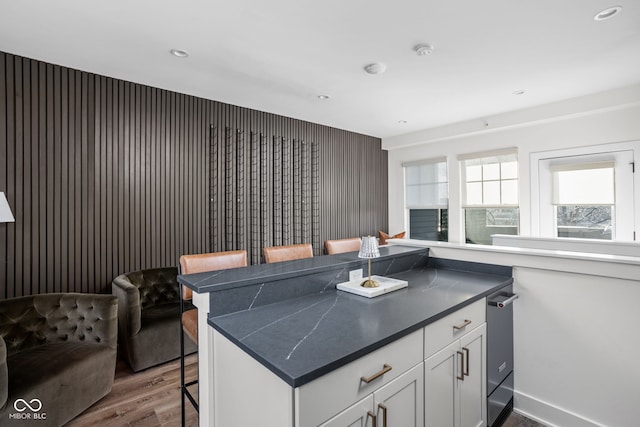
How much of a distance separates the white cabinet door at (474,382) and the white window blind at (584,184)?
3.06 m

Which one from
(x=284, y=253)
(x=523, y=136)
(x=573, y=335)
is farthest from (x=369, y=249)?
(x=523, y=136)

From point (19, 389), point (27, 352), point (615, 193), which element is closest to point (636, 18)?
point (615, 193)

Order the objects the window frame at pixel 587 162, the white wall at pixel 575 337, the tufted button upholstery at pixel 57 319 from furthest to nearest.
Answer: the window frame at pixel 587 162, the tufted button upholstery at pixel 57 319, the white wall at pixel 575 337

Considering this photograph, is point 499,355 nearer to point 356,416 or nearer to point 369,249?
point 369,249

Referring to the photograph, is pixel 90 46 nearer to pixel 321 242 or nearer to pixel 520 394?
pixel 321 242

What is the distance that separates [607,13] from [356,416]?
2772 millimetres

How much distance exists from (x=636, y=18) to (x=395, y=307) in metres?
2.50

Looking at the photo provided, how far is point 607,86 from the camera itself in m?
3.21

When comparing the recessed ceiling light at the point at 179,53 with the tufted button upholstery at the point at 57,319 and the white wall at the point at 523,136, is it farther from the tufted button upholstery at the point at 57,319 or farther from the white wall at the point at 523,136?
the white wall at the point at 523,136

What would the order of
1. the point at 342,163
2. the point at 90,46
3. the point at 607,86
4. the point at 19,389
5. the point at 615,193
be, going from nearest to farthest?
the point at 19,389 < the point at 90,46 < the point at 607,86 < the point at 615,193 < the point at 342,163

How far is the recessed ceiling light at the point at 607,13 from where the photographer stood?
193 cm

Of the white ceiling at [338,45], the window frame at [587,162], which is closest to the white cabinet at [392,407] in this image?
the white ceiling at [338,45]

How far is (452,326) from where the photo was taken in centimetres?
151

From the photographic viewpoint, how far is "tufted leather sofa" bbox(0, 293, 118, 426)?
174cm
